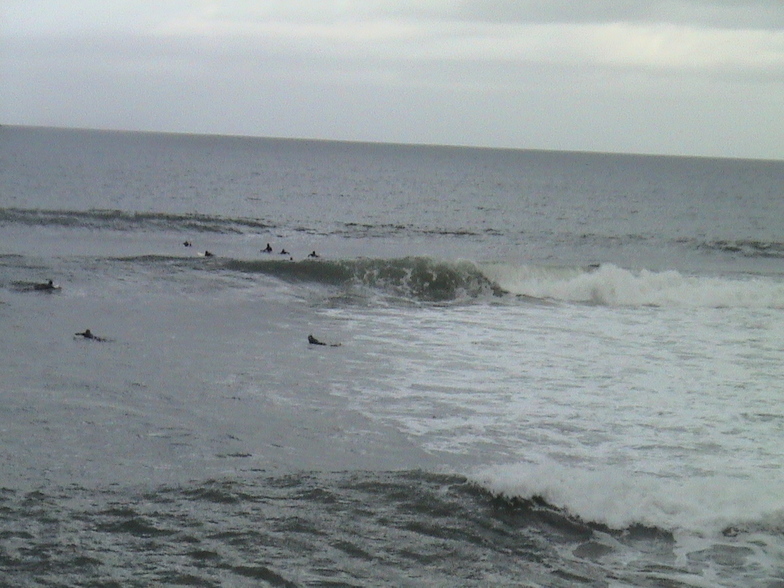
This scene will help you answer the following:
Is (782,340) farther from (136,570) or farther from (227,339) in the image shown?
(136,570)

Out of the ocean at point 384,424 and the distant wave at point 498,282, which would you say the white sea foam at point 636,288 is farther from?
the ocean at point 384,424

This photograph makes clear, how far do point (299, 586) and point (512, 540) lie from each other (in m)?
2.03

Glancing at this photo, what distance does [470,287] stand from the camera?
25109 millimetres

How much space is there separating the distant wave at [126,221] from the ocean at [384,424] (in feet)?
22.1

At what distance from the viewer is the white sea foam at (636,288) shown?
2381 centimetres

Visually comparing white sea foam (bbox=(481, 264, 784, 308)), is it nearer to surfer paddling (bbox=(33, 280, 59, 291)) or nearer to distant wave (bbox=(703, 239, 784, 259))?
distant wave (bbox=(703, 239, 784, 259))

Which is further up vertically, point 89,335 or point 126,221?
point 126,221

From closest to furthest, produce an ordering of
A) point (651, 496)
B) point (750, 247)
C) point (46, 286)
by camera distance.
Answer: point (651, 496)
point (46, 286)
point (750, 247)

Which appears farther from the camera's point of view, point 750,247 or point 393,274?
point 750,247

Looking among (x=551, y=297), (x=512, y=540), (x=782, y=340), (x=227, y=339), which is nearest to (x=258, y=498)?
(x=512, y=540)

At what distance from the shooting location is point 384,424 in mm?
10828

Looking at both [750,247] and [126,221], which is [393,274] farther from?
[750,247]

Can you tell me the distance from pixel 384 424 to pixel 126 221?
29.0 meters

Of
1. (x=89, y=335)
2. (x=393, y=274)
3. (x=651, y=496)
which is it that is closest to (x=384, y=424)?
(x=651, y=496)
